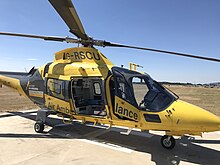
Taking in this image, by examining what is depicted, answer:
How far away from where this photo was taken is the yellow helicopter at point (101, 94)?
5.08m

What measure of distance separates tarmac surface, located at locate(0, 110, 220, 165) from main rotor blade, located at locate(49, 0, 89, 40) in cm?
352

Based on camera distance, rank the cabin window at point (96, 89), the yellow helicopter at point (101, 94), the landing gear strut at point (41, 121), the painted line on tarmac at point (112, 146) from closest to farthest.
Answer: the yellow helicopter at point (101, 94)
the painted line on tarmac at point (112, 146)
the landing gear strut at point (41, 121)
the cabin window at point (96, 89)

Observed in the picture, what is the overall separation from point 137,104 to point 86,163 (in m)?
2.11

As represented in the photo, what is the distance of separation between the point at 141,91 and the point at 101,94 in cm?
162

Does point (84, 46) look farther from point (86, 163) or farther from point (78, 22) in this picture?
point (86, 163)

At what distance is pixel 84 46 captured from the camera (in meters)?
7.16

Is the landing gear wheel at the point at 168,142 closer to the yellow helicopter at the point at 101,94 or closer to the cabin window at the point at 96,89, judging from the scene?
the yellow helicopter at the point at 101,94

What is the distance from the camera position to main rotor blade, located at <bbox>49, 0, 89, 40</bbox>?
4.75 m

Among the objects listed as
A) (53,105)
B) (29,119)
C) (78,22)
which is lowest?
(29,119)

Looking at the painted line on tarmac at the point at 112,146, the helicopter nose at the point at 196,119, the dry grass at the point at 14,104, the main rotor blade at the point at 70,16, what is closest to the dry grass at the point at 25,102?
the dry grass at the point at 14,104

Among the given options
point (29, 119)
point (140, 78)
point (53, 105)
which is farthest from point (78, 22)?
point (29, 119)

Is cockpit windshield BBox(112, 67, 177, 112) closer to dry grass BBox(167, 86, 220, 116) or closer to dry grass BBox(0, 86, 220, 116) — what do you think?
dry grass BBox(0, 86, 220, 116)

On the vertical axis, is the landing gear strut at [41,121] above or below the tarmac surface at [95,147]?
above

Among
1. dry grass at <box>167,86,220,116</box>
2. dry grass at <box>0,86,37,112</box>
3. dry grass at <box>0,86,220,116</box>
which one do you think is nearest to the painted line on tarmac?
dry grass at <box>0,86,220,116</box>
